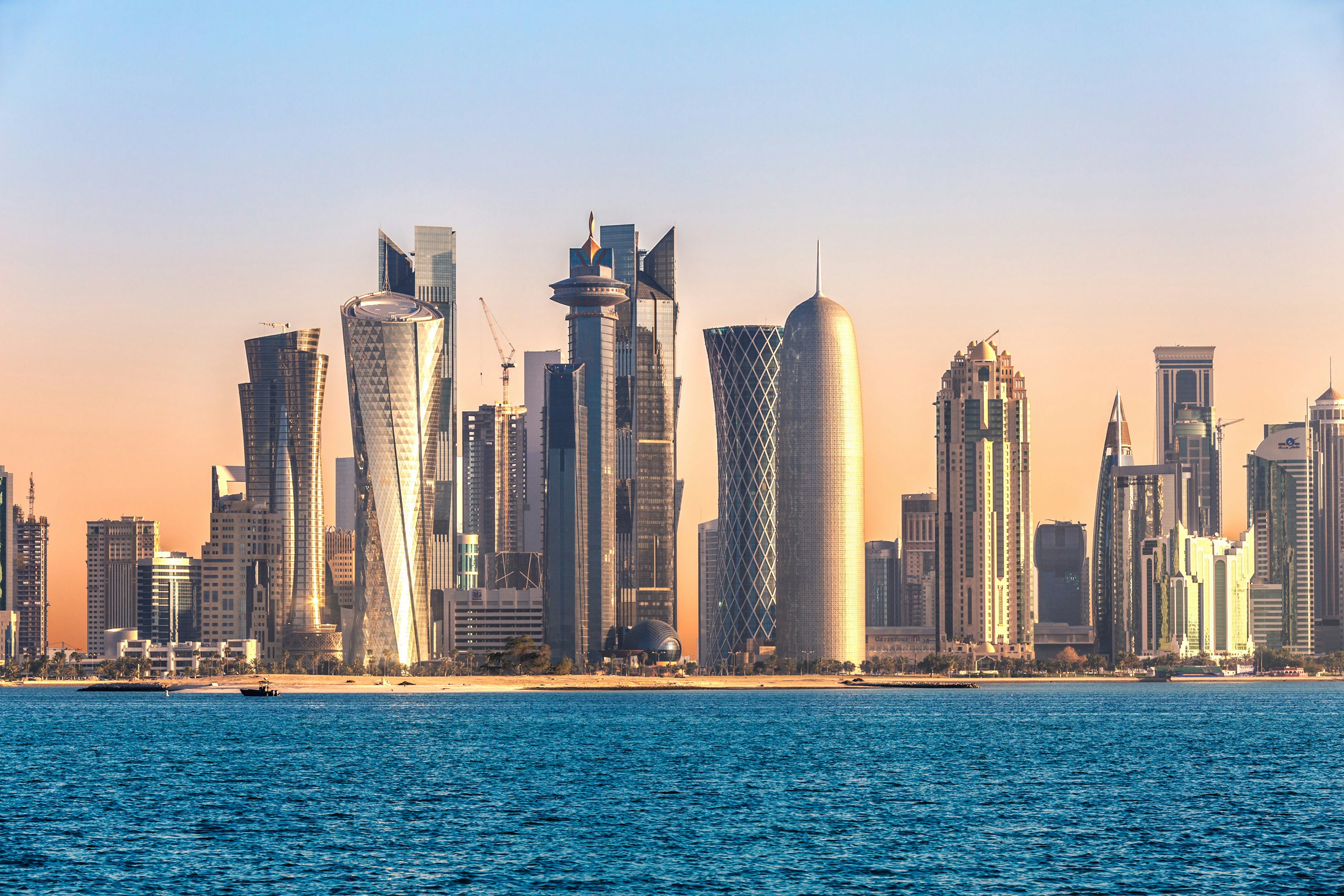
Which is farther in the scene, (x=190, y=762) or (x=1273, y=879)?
(x=190, y=762)

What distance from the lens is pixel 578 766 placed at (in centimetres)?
15938

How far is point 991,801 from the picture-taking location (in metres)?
128

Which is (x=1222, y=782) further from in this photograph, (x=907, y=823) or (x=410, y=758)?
(x=410, y=758)

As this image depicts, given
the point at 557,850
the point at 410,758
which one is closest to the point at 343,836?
the point at 557,850

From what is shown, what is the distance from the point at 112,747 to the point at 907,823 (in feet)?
341

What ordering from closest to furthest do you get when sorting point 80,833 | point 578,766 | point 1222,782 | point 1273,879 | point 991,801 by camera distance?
point 1273,879 < point 80,833 < point 991,801 < point 1222,782 < point 578,766

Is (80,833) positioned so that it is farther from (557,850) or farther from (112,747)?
(112,747)

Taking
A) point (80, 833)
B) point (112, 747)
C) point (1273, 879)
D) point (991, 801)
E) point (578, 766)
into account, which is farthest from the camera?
point (112, 747)

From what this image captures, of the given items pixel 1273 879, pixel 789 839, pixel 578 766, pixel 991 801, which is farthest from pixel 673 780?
pixel 1273 879

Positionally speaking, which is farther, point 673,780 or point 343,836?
point 673,780

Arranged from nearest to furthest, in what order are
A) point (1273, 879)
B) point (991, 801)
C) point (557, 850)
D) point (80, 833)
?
point (1273, 879) → point (557, 850) → point (80, 833) → point (991, 801)

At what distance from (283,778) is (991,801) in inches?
2260

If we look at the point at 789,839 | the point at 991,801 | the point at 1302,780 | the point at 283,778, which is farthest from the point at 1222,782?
the point at 283,778

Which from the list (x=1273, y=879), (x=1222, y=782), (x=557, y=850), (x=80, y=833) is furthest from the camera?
(x=1222, y=782)
